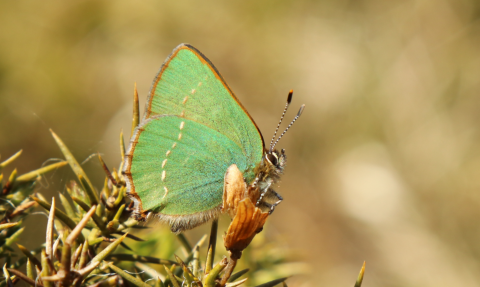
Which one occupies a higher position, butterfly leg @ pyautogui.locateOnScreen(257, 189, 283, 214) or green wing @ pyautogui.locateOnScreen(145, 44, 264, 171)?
green wing @ pyautogui.locateOnScreen(145, 44, 264, 171)

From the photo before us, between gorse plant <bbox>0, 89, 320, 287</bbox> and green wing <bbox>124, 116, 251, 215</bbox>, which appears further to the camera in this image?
green wing <bbox>124, 116, 251, 215</bbox>

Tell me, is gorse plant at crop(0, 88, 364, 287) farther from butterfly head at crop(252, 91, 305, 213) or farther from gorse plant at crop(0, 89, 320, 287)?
butterfly head at crop(252, 91, 305, 213)

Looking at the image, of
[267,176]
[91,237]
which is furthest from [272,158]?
[91,237]

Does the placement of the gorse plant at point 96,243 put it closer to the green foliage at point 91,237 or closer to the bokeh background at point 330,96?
the green foliage at point 91,237

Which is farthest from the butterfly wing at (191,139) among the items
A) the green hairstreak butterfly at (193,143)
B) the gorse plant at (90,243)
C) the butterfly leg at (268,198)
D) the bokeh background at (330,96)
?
the bokeh background at (330,96)

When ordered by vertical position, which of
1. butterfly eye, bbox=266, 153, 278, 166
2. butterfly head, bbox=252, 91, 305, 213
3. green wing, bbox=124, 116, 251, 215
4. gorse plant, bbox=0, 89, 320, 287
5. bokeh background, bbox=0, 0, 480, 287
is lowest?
gorse plant, bbox=0, 89, 320, 287

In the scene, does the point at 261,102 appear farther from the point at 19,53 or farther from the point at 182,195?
the point at 182,195

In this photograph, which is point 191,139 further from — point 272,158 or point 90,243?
point 90,243

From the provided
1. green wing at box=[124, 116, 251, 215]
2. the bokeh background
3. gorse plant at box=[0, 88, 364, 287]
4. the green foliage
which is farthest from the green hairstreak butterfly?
the bokeh background
